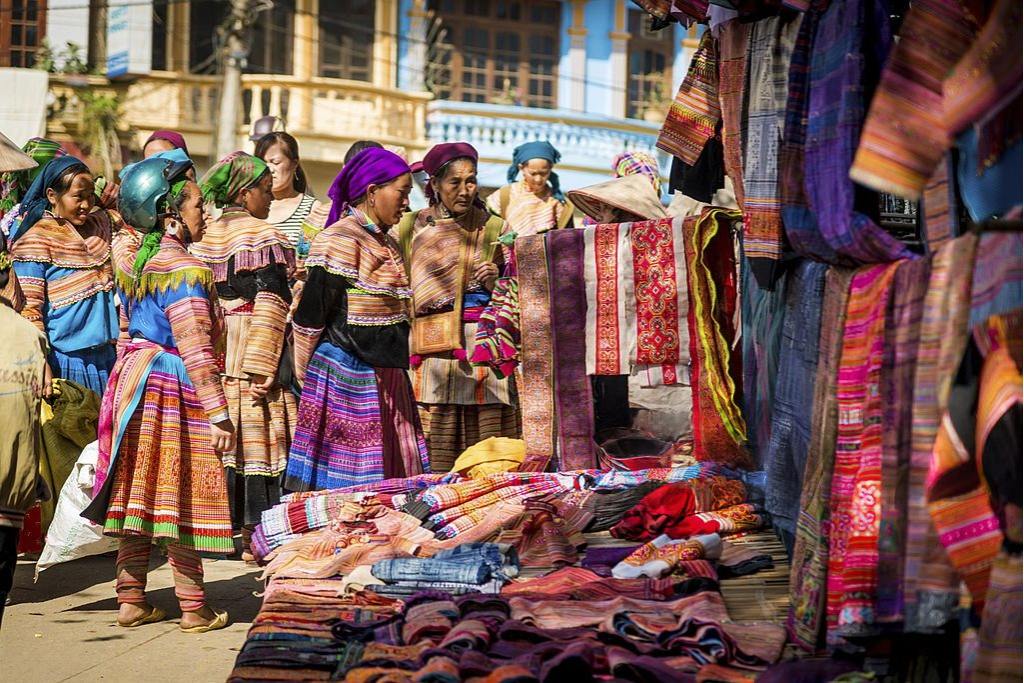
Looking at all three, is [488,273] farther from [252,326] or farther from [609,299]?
[609,299]

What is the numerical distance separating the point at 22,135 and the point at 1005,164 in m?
23.5

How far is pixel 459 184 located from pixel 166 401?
219 cm

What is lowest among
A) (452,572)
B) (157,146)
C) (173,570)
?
(173,570)

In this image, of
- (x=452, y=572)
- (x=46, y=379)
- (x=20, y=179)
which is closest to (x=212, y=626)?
(x=46, y=379)

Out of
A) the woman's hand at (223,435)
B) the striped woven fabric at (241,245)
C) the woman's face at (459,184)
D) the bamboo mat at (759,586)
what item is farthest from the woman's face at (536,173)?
the bamboo mat at (759,586)

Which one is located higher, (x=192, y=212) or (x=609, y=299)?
(x=192, y=212)

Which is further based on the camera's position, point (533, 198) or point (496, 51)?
point (496, 51)

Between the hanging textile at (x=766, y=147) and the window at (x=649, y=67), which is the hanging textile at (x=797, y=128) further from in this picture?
the window at (x=649, y=67)

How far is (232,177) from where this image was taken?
25.5 feet

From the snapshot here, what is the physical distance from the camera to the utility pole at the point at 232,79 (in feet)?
83.3

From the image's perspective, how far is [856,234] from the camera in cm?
390

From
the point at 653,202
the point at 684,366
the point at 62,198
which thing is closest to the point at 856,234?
the point at 684,366

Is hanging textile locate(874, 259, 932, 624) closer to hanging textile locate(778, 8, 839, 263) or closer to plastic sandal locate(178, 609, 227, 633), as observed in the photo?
hanging textile locate(778, 8, 839, 263)

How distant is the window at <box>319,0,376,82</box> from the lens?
28609 millimetres
